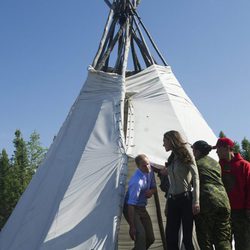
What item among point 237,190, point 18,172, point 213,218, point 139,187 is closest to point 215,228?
point 213,218

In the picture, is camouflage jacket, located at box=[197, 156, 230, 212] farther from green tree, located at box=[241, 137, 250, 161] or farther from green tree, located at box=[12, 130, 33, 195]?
green tree, located at box=[241, 137, 250, 161]

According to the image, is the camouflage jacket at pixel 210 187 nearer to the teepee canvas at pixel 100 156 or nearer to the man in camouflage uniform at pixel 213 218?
the man in camouflage uniform at pixel 213 218

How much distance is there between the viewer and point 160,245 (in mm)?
7184

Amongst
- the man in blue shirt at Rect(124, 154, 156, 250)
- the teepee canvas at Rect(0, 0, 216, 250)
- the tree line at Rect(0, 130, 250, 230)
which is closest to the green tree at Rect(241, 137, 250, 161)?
the tree line at Rect(0, 130, 250, 230)

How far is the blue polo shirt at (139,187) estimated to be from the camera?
5.11 meters

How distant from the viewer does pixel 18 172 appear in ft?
98.5

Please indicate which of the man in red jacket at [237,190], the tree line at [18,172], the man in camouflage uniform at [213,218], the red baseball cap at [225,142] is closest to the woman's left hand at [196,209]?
the man in camouflage uniform at [213,218]

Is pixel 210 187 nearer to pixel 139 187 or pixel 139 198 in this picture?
pixel 139 187

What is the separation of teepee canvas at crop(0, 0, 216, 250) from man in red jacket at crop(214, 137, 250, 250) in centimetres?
129

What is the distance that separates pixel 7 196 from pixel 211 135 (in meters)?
25.3

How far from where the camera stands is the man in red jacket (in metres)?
4.54

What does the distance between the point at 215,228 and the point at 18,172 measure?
27629 millimetres

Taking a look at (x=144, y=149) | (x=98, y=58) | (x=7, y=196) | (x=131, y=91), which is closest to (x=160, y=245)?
(x=144, y=149)

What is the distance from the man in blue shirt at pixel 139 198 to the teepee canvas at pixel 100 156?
20 cm
